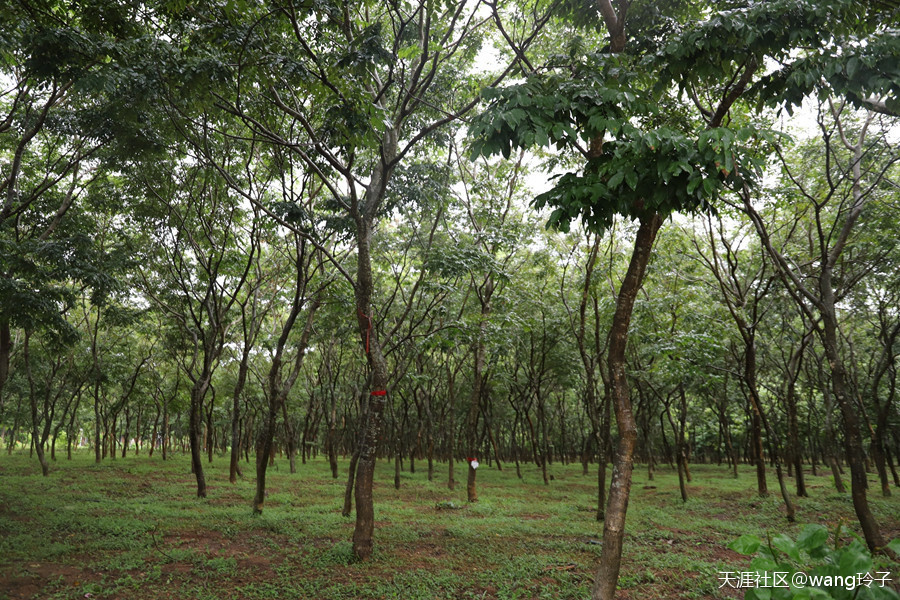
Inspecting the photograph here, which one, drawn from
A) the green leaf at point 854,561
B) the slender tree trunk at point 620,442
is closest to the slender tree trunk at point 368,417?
the slender tree trunk at point 620,442

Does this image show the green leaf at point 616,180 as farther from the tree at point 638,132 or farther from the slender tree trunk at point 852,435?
the slender tree trunk at point 852,435

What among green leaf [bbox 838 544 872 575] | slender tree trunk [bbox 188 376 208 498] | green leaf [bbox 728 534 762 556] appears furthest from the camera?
slender tree trunk [bbox 188 376 208 498]

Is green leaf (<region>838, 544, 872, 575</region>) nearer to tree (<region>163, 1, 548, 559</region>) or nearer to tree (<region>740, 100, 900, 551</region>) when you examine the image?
tree (<region>163, 1, 548, 559</region>)

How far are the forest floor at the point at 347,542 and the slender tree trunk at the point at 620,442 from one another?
186 centimetres

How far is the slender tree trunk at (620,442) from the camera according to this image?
192 inches

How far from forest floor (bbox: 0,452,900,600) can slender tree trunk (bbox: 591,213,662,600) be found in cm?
186

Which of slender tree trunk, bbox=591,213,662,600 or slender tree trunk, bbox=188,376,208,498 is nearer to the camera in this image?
slender tree trunk, bbox=591,213,662,600

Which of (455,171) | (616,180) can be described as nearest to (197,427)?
(455,171)

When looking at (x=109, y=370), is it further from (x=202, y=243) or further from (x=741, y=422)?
(x=741, y=422)

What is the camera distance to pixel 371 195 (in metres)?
9.76

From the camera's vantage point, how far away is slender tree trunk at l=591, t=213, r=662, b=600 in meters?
4.87

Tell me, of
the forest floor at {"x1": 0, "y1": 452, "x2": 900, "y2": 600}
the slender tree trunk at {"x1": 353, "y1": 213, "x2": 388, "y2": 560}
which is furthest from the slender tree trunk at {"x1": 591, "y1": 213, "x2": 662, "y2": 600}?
the slender tree trunk at {"x1": 353, "y1": 213, "x2": 388, "y2": 560}

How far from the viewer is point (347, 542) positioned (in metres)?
9.27

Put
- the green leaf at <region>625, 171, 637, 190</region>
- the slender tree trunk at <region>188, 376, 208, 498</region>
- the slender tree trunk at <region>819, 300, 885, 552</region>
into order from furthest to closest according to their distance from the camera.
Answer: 1. the slender tree trunk at <region>188, 376, 208, 498</region>
2. the slender tree trunk at <region>819, 300, 885, 552</region>
3. the green leaf at <region>625, 171, 637, 190</region>
